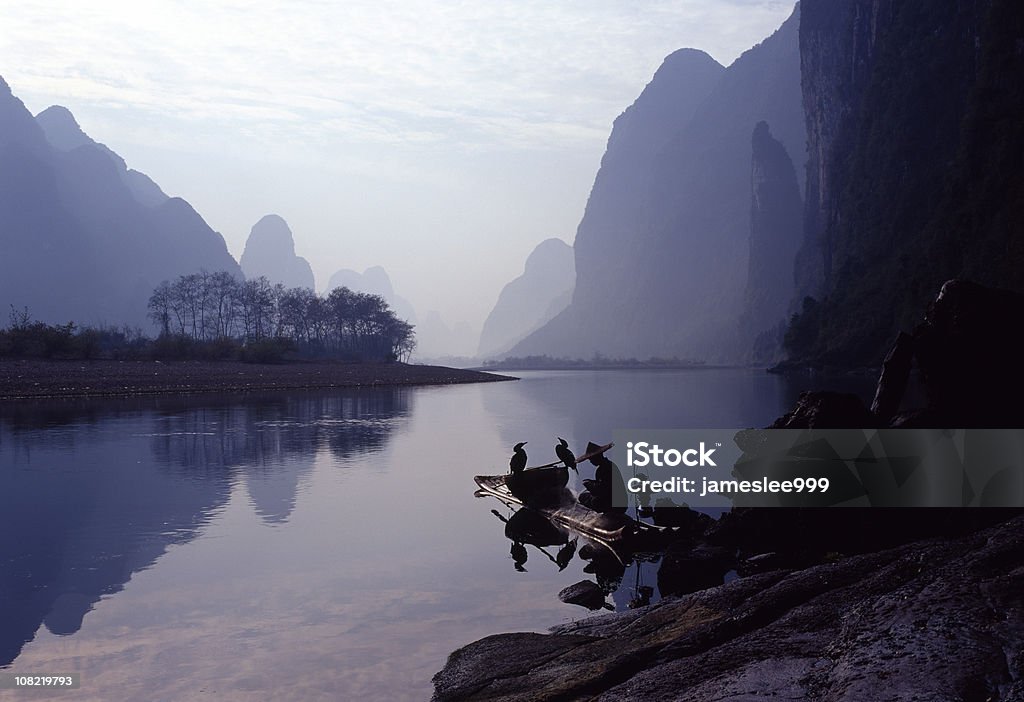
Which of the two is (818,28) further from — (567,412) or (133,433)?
(133,433)

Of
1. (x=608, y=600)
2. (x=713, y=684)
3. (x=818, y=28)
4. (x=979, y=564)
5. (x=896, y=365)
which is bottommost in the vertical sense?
(x=608, y=600)

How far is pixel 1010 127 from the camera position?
85562mm

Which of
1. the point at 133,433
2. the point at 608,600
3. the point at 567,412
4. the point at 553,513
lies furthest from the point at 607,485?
the point at 567,412

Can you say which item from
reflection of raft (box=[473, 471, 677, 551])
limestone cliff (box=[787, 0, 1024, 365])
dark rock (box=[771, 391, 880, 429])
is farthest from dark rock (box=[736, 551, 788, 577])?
limestone cliff (box=[787, 0, 1024, 365])

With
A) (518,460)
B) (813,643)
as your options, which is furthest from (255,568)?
(813,643)

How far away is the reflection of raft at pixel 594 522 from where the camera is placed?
18266 millimetres

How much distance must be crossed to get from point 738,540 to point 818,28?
674ft

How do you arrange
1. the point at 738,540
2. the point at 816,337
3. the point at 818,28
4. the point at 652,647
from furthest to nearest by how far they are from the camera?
the point at 818,28, the point at 816,337, the point at 738,540, the point at 652,647

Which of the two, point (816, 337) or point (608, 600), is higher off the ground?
point (816, 337)

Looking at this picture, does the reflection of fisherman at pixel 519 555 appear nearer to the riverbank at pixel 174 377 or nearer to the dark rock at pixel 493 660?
the dark rock at pixel 493 660

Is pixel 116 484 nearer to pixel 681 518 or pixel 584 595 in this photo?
pixel 681 518

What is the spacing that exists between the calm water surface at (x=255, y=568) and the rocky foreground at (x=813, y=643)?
5.09 ft

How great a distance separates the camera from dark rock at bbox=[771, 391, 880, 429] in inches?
697

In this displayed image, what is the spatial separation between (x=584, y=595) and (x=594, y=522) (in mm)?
5412
